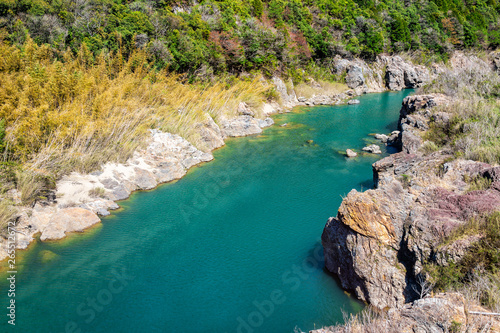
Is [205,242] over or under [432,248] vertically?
under

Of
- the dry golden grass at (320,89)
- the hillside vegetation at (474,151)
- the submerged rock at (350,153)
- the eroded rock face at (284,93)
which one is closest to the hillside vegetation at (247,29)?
the eroded rock face at (284,93)

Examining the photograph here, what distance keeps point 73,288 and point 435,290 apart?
814 centimetres

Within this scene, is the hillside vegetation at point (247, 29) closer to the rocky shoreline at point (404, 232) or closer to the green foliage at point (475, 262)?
the rocky shoreline at point (404, 232)

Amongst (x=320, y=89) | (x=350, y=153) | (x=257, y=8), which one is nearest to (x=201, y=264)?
(x=350, y=153)

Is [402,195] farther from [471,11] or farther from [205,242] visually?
[471,11]

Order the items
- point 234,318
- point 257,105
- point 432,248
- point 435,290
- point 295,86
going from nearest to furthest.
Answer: point 435,290 < point 432,248 < point 234,318 < point 257,105 < point 295,86

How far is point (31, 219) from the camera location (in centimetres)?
1045

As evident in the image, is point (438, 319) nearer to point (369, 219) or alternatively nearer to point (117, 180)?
point (369, 219)

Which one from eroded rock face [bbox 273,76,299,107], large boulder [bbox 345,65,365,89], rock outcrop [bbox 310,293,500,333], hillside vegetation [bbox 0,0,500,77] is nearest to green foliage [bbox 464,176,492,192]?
rock outcrop [bbox 310,293,500,333]

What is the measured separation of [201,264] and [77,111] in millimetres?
8052

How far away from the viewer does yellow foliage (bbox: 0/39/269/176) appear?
11.5 m

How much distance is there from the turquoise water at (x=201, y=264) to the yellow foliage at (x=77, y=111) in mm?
2717

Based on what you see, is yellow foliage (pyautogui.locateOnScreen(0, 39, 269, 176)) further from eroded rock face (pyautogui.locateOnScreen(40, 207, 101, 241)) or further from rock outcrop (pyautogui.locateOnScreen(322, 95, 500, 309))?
rock outcrop (pyautogui.locateOnScreen(322, 95, 500, 309))

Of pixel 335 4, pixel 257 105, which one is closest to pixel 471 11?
pixel 335 4
